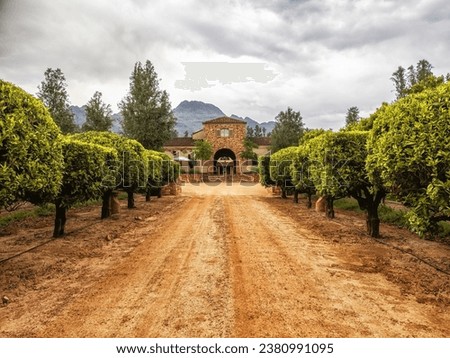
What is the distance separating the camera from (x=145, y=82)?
41.4 m

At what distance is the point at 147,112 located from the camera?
40.0 meters

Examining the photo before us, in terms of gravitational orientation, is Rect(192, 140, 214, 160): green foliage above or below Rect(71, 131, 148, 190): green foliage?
above

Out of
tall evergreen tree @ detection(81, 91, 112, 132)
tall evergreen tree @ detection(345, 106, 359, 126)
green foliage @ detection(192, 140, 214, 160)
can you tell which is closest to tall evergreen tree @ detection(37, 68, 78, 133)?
tall evergreen tree @ detection(81, 91, 112, 132)

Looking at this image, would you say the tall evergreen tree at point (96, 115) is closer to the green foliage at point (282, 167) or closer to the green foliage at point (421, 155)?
the green foliage at point (282, 167)

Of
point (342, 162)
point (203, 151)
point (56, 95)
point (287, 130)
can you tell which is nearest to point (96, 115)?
point (56, 95)

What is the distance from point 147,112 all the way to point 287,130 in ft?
79.2

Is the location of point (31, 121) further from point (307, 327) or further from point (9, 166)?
point (307, 327)

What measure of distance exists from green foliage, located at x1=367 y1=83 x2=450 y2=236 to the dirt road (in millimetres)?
1401

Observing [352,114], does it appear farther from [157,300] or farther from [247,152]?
[157,300]

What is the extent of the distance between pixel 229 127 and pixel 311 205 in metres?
44.6

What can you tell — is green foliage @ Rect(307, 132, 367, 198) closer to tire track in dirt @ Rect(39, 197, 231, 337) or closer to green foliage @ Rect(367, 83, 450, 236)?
green foliage @ Rect(367, 83, 450, 236)

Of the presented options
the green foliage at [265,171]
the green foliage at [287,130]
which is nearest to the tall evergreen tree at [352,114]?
the green foliage at [287,130]

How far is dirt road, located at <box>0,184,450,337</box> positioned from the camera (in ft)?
13.3
